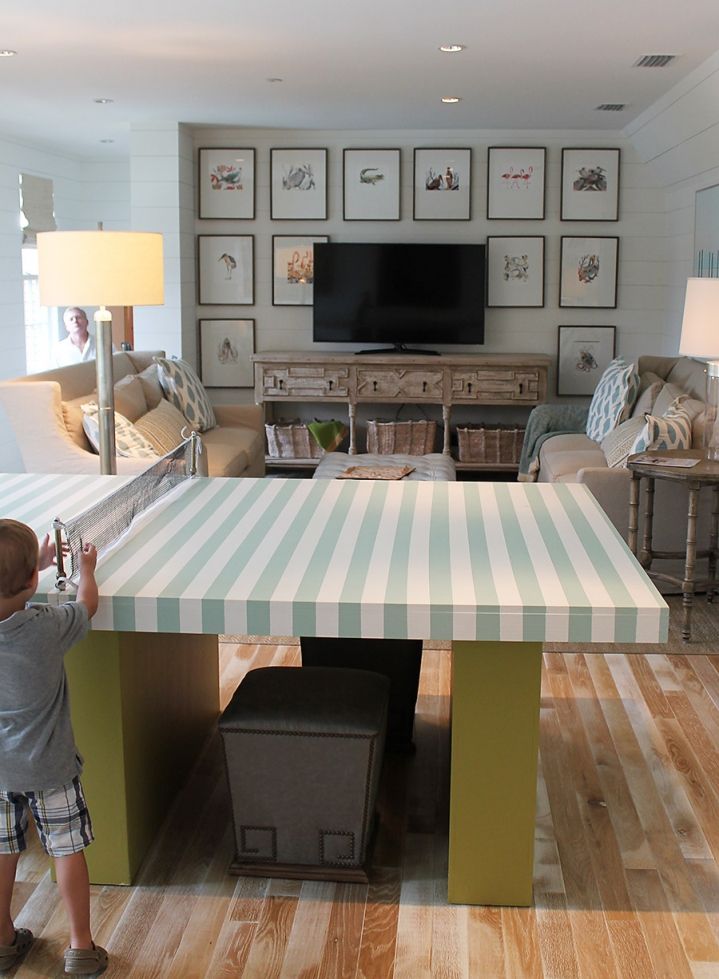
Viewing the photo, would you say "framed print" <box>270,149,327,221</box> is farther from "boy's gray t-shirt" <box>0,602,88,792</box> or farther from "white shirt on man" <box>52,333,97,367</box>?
"boy's gray t-shirt" <box>0,602,88,792</box>

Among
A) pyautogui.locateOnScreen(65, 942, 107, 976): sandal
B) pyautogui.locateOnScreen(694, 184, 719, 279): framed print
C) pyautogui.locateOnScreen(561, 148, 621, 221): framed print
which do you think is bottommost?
pyautogui.locateOnScreen(65, 942, 107, 976): sandal

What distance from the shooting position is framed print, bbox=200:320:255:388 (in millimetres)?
8508

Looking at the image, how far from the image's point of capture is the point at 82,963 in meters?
2.31

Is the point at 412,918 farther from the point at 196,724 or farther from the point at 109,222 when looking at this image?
the point at 109,222

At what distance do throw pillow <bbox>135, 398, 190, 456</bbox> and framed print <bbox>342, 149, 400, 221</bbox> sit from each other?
8.82ft

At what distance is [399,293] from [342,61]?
2654 mm

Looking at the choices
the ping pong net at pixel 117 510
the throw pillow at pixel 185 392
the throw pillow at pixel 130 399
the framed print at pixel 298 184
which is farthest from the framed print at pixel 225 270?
the ping pong net at pixel 117 510

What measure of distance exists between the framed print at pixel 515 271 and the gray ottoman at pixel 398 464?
216cm

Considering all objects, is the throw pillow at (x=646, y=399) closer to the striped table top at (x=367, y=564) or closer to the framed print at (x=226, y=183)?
the striped table top at (x=367, y=564)

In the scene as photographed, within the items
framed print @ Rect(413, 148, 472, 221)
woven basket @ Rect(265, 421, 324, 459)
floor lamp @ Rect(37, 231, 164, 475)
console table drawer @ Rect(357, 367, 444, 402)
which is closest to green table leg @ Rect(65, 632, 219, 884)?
floor lamp @ Rect(37, 231, 164, 475)

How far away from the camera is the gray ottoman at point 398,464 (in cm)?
598

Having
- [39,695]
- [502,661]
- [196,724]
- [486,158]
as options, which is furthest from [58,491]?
[486,158]

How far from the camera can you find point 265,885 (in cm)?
268

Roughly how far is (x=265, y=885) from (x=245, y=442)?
4.24 m
